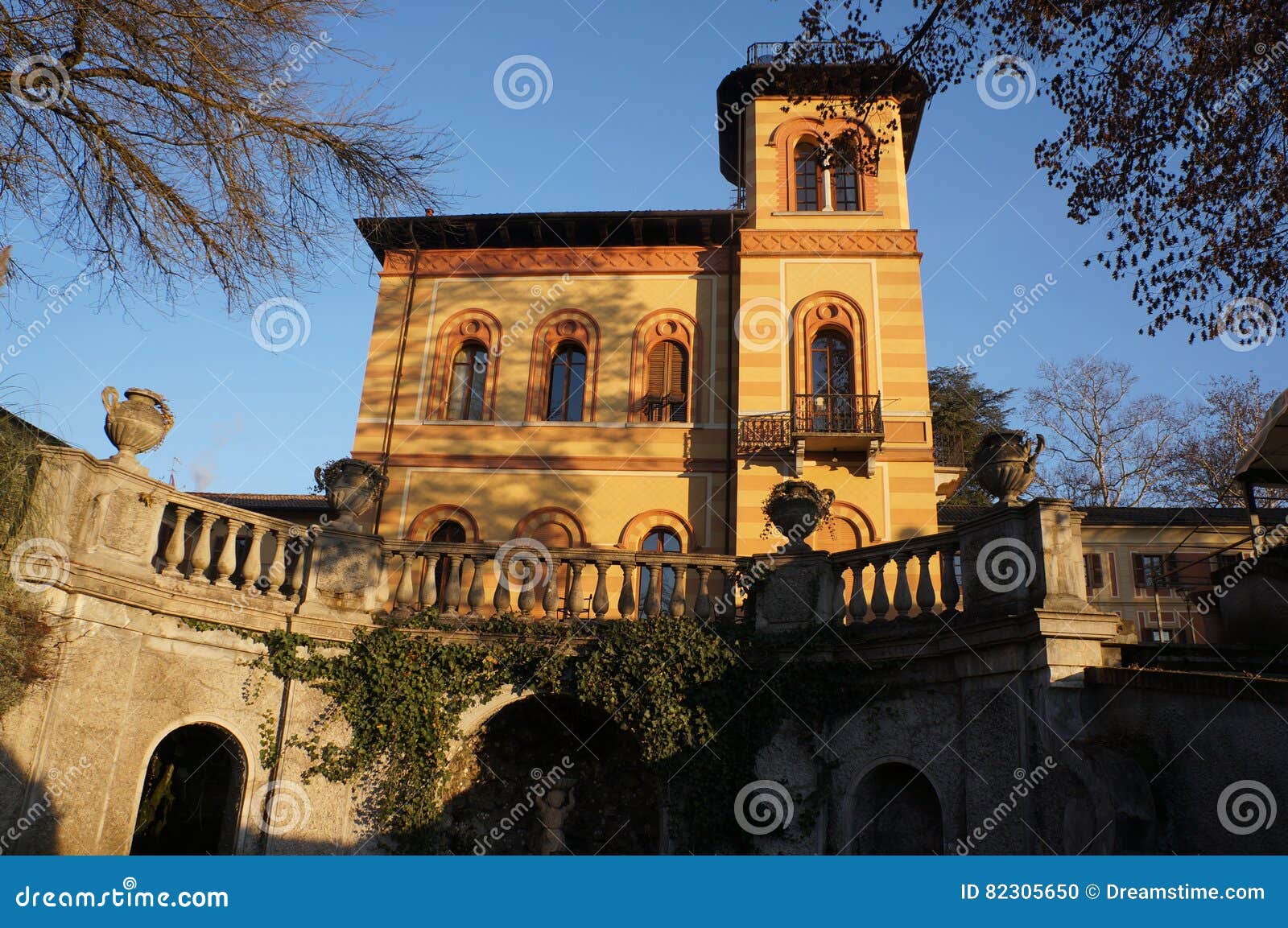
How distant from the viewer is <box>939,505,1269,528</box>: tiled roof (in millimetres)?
27734

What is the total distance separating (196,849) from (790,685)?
6.20 meters

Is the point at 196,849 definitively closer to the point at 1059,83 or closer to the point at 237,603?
the point at 237,603

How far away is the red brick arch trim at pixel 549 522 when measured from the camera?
19.8m

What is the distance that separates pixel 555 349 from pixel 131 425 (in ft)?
44.5

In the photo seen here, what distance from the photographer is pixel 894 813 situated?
9055mm

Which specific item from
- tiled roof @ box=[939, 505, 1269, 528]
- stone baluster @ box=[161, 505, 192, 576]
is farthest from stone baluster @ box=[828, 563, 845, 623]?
tiled roof @ box=[939, 505, 1269, 528]

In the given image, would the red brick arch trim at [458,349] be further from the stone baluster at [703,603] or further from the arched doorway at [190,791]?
the stone baluster at [703,603]

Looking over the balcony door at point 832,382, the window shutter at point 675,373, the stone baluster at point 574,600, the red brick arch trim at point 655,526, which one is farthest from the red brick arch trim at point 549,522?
the stone baluster at point 574,600

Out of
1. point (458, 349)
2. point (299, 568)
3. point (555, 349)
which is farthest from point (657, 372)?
point (299, 568)

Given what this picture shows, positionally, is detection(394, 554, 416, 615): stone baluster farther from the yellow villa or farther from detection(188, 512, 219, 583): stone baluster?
the yellow villa

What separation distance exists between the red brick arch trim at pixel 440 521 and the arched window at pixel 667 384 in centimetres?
434

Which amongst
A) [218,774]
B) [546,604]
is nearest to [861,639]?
[546,604]

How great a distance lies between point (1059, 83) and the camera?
8.64 meters

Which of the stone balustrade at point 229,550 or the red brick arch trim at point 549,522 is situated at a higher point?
the red brick arch trim at point 549,522
